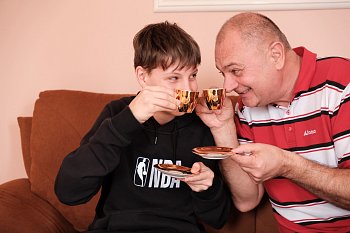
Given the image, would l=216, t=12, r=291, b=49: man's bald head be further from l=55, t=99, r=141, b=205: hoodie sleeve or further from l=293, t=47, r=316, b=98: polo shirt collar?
l=55, t=99, r=141, b=205: hoodie sleeve

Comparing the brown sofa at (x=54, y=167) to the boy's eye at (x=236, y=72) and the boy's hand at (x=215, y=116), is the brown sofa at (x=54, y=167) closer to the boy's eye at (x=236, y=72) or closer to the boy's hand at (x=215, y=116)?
the boy's hand at (x=215, y=116)

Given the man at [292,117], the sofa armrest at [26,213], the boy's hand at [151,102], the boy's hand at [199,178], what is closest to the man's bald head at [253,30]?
the man at [292,117]

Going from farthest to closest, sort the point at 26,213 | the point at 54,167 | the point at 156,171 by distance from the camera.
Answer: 1. the point at 54,167
2. the point at 26,213
3. the point at 156,171

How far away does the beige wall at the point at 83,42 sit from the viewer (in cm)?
221

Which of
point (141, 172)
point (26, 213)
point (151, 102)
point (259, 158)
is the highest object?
point (151, 102)

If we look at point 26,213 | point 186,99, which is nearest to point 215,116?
point 186,99

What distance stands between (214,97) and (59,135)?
924 millimetres

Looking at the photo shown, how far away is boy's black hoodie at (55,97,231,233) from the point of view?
1468mm

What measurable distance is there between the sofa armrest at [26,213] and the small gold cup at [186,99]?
0.89 meters

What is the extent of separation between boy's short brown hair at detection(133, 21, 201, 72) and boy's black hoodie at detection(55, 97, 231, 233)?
0.68 feet

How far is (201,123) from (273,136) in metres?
0.29

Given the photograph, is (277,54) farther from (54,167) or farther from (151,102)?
(54,167)

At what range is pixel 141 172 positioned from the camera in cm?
156

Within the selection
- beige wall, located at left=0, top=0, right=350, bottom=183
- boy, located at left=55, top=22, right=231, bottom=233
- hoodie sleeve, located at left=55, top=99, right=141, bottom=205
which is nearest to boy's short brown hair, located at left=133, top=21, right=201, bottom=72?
boy, located at left=55, top=22, right=231, bottom=233
